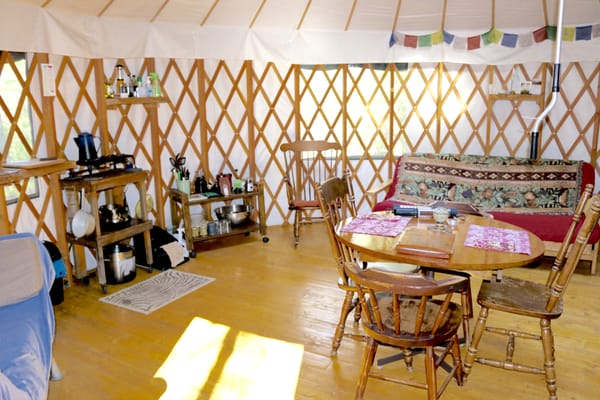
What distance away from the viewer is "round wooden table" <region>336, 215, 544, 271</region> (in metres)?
2.13

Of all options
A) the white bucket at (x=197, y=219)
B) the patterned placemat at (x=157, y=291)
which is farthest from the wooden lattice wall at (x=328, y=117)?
the patterned placemat at (x=157, y=291)

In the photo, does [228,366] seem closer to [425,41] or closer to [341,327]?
[341,327]

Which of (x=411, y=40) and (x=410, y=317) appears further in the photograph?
(x=411, y=40)

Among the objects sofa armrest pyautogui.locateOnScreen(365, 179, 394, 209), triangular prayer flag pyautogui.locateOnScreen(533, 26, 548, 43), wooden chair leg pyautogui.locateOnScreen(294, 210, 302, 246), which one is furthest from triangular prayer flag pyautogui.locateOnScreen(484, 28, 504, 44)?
wooden chair leg pyautogui.locateOnScreen(294, 210, 302, 246)

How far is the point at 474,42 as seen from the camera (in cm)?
480

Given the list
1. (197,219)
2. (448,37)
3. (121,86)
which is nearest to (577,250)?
(448,37)

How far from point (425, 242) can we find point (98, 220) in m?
2.39

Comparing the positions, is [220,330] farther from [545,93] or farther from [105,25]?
[545,93]

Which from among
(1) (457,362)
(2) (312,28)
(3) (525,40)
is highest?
(2) (312,28)

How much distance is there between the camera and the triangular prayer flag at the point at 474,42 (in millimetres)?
4797

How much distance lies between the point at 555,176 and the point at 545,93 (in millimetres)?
956

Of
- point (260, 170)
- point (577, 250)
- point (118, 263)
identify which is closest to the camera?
point (577, 250)

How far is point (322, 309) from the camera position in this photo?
3.38 metres

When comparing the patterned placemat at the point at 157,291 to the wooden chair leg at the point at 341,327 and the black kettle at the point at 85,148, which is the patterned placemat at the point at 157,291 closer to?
the black kettle at the point at 85,148
